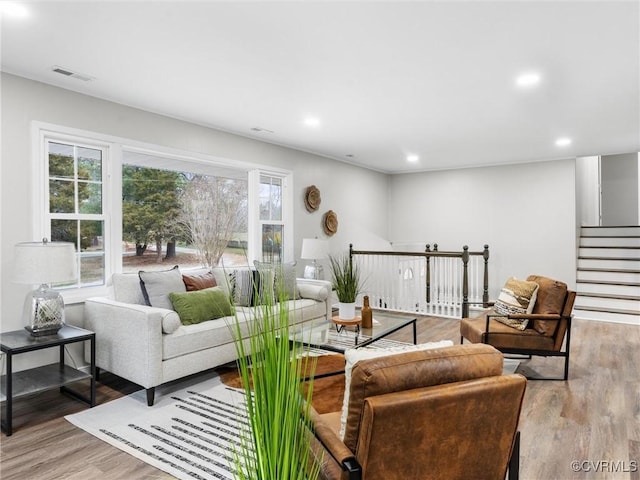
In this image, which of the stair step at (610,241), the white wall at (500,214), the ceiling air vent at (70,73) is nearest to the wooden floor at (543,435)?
the ceiling air vent at (70,73)

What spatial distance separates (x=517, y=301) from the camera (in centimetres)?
376

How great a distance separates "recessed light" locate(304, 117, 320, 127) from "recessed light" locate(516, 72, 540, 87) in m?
1.97

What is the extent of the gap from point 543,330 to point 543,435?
1150mm

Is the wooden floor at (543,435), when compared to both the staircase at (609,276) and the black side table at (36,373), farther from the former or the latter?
the staircase at (609,276)

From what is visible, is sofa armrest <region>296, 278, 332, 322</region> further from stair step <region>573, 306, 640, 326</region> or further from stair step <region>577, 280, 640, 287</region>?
stair step <region>577, 280, 640, 287</region>

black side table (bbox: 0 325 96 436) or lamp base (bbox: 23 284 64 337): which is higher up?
lamp base (bbox: 23 284 64 337)

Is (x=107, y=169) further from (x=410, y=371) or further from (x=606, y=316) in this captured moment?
(x=606, y=316)

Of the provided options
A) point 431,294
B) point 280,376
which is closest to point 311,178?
point 431,294

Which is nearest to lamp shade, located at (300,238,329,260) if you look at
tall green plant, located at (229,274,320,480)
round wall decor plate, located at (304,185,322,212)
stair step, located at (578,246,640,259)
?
round wall decor plate, located at (304,185,322,212)

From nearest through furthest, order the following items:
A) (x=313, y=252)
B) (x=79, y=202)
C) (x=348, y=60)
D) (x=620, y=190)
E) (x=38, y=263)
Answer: (x=38, y=263), (x=348, y=60), (x=79, y=202), (x=313, y=252), (x=620, y=190)

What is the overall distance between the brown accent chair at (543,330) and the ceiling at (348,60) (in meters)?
1.76

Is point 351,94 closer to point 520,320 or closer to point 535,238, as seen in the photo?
point 520,320

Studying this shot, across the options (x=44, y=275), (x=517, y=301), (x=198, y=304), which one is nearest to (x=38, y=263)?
(x=44, y=275)

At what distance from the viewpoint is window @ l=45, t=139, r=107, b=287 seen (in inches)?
137
